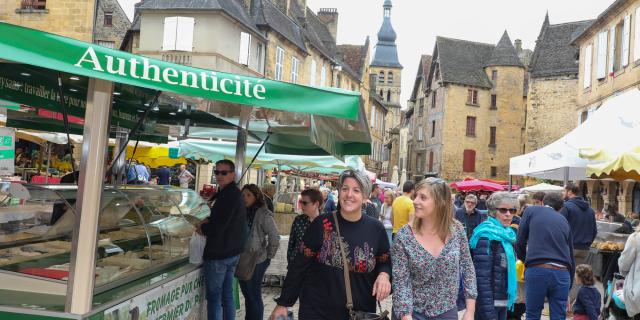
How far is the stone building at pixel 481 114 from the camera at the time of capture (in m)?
53.4

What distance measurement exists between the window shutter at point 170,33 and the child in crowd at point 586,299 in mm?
26506

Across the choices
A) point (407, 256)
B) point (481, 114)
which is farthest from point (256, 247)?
point (481, 114)

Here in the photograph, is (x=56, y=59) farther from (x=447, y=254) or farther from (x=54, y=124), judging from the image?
(x=54, y=124)

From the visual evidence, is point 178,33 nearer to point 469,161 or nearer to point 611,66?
point 611,66

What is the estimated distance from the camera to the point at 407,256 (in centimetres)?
407

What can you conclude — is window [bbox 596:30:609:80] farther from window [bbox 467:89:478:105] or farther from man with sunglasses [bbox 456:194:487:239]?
window [bbox 467:89:478:105]

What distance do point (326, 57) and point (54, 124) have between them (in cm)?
3841

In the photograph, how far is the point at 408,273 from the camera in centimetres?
406

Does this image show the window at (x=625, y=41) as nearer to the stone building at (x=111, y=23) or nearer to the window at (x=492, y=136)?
the stone building at (x=111, y=23)

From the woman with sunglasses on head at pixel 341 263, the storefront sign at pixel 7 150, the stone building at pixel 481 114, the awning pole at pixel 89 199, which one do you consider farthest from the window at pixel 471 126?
the awning pole at pixel 89 199

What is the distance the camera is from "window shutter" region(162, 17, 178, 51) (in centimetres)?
3139

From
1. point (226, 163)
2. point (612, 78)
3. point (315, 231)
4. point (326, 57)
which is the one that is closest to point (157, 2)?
point (326, 57)

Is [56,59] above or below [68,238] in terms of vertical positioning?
above

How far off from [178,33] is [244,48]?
329 cm
